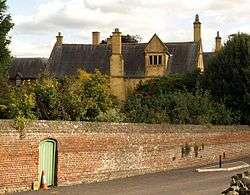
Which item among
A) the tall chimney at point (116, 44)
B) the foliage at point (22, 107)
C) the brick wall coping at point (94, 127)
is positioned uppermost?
the tall chimney at point (116, 44)

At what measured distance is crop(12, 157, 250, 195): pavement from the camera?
23.0 metres

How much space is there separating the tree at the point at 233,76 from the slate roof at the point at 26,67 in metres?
31.9

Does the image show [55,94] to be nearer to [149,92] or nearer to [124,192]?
[124,192]

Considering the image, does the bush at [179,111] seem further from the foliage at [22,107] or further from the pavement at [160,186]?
the foliage at [22,107]

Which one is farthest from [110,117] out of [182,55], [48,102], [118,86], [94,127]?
[182,55]

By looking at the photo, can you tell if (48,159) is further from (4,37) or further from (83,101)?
(4,37)

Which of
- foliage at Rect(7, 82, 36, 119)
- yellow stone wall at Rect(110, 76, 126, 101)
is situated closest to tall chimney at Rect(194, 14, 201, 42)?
yellow stone wall at Rect(110, 76, 126, 101)

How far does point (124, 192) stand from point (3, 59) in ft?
83.4

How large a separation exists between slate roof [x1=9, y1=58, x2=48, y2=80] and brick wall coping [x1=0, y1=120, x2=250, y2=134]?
44421 mm

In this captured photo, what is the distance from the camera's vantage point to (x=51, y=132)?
960 inches

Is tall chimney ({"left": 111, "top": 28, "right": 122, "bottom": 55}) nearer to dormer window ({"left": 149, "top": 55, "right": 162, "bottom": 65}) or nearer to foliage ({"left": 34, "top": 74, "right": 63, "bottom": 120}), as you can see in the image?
dormer window ({"left": 149, "top": 55, "right": 162, "bottom": 65})

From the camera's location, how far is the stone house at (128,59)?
67750mm

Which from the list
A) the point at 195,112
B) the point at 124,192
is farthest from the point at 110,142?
the point at 195,112

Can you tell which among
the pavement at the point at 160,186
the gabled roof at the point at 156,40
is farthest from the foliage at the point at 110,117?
the gabled roof at the point at 156,40
